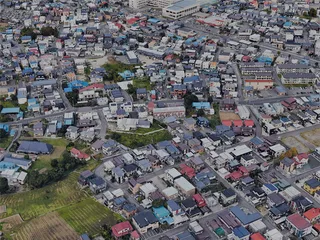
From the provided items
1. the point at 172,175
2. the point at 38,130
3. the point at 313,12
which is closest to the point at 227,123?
the point at 172,175

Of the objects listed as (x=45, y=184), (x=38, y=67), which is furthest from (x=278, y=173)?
(x=38, y=67)

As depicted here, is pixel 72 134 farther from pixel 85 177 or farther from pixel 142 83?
pixel 142 83

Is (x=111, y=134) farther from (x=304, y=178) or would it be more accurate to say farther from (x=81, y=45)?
(x=81, y=45)

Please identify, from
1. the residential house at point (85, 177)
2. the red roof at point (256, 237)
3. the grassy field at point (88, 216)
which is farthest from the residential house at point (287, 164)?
the residential house at point (85, 177)

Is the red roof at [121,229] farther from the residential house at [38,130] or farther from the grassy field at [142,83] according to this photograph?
the grassy field at [142,83]

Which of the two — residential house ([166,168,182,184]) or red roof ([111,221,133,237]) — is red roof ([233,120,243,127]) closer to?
residential house ([166,168,182,184])

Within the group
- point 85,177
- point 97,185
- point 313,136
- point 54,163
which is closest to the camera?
point 97,185
